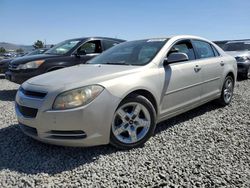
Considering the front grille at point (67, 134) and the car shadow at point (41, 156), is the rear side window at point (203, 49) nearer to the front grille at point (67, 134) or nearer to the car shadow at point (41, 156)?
the car shadow at point (41, 156)

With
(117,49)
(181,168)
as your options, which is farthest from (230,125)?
(117,49)

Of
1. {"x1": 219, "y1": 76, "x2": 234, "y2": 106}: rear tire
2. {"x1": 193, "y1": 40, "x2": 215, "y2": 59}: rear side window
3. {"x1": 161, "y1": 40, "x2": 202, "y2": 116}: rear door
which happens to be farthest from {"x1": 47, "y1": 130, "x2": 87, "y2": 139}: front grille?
{"x1": 219, "y1": 76, "x2": 234, "y2": 106}: rear tire

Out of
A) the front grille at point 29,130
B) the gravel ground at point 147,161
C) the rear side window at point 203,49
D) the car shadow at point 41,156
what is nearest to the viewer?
the gravel ground at point 147,161

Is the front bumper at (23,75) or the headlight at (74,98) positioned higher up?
the headlight at (74,98)

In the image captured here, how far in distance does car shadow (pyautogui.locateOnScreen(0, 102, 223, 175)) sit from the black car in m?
3.33

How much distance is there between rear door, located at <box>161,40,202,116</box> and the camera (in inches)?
162

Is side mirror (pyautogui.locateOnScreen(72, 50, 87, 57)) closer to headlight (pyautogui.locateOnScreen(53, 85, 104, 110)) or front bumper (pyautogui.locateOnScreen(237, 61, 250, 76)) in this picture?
headlight (pyautogui.locateOnScreen(53, 85, 104, 110))

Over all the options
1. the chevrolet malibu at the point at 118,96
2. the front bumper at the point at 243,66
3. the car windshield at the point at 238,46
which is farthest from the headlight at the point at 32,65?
the car windshield at the point at 238,46

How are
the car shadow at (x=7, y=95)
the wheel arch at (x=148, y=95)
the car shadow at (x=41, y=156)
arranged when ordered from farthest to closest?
1. the car shadow at (x=7, y=95)
2. the wheel arch at (x=148, y=95)
3. the car shadow at (x=41, y=156)

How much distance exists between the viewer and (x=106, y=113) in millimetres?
3322

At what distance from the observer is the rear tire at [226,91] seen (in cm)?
572

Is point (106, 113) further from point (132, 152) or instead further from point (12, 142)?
point (12, 142)

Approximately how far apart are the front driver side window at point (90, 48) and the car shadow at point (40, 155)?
3851 mm

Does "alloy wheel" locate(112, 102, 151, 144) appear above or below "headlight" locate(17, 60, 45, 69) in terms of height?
below
